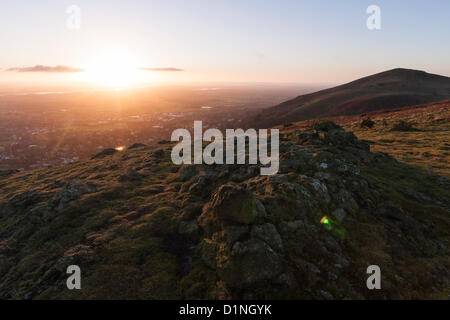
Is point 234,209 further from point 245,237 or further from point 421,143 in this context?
point 421,143

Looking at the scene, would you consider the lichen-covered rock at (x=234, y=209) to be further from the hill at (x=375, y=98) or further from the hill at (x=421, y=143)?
the hill at (x=375, y=98)

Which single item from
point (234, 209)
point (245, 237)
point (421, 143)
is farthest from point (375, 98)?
point (245, 237)

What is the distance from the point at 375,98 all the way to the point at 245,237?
147 metres

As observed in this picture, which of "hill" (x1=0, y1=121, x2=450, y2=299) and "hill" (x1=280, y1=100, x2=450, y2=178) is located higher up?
"hill" (x1=280, y1=100, x2=450, y2=178)

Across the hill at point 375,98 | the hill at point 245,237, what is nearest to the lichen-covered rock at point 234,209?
the hill at point 245,237

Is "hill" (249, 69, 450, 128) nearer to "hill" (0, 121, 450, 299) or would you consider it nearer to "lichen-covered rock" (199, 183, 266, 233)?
"hill" (0, 121, 450, 299)

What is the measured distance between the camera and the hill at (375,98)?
404 ft

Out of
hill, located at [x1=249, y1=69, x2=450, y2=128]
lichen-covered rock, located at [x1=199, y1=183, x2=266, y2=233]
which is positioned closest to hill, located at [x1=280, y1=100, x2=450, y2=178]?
lichen-covered rock, located at [x1=199, y1=183, x2=266, y2=233]

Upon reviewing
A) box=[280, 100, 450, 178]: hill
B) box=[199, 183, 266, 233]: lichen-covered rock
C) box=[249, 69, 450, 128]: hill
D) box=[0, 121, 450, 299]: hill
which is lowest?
box=[0, 121, 450, 299]: hill

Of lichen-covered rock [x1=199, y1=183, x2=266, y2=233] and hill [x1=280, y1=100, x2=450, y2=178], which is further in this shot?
hill [x1=280, y1=100, x2=450, y2=178]

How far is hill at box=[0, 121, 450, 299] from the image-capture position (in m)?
10.7

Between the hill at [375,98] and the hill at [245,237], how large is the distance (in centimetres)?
11475

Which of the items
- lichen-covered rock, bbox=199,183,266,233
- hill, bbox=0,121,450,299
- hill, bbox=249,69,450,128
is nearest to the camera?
hill, bbox=0,121,450,299

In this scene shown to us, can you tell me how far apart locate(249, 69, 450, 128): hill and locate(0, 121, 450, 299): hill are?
376ft
